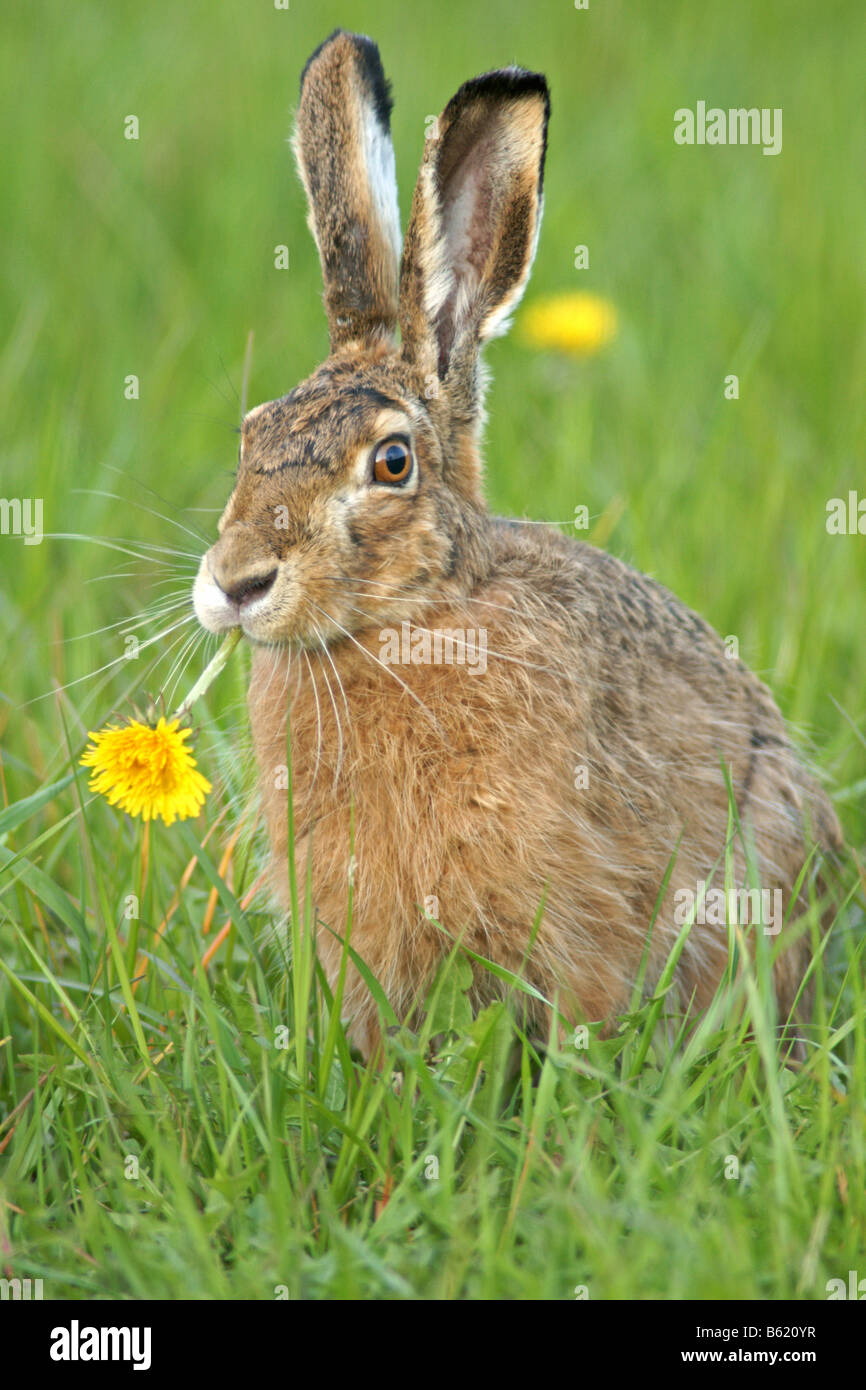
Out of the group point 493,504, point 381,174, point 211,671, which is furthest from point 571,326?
point 211,671

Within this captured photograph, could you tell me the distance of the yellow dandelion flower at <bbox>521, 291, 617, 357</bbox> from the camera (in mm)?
6820

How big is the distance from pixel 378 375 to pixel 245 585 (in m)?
0.70

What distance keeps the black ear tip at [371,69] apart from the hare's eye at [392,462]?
93 cm

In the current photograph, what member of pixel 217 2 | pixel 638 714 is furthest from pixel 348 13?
pixel 638 714

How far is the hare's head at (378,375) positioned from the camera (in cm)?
336

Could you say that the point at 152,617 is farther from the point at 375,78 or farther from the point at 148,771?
the point at 375,78

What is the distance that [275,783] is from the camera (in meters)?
3.71

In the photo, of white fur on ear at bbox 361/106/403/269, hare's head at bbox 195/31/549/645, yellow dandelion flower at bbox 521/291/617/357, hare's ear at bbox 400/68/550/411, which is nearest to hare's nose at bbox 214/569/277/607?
hare's head at bbox 195/31/549/645

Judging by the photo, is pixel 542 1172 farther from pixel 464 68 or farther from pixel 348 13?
pixel 348 13

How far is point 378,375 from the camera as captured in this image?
3.67 meters

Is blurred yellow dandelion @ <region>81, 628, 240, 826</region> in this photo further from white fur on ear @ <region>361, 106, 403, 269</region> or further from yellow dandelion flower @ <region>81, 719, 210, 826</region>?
white fur on ear @ <region>361, 106, 403, 269</region>

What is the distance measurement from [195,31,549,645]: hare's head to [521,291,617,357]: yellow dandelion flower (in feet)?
9.64

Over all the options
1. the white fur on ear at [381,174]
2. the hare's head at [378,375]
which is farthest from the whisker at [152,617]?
the white fur on ear at [381,174]
